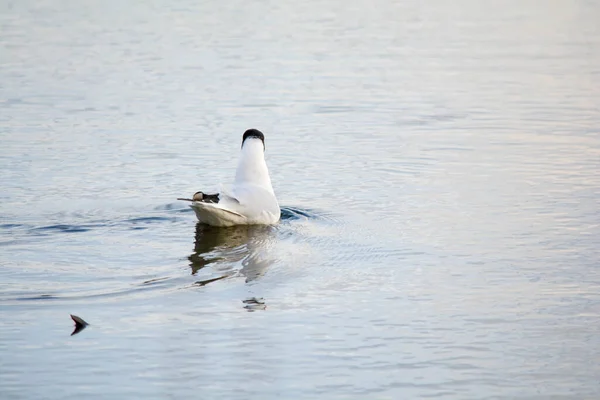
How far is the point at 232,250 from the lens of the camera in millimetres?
9703

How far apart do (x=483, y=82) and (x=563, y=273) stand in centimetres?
982

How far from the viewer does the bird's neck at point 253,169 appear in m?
11.0

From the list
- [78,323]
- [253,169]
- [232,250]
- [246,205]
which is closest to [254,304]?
[78,323]

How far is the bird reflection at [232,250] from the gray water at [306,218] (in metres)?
0.04

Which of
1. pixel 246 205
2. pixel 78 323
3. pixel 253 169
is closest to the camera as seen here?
pixel 78 323

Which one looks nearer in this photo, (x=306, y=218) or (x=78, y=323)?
(x=78, y=323)

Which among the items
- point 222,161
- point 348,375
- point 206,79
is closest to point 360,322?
point 348,375

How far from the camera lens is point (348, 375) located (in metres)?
6.33

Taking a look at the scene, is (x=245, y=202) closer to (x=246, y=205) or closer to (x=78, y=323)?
(x=246, y=205)

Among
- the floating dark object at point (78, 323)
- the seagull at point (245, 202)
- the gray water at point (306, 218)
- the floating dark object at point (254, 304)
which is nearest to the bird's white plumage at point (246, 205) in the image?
the seagull at point (245, 202)

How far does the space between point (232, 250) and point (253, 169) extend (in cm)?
151

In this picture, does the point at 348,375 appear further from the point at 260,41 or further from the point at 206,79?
the point at 260,41

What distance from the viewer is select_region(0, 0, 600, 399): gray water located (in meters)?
6.54

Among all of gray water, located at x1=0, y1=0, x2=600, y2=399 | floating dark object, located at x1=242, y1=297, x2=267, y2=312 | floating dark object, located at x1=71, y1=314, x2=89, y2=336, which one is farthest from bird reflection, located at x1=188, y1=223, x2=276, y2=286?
floating dark object, located at x1=71, y1=314, x2=89, y2=336
